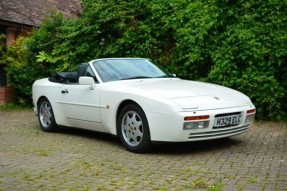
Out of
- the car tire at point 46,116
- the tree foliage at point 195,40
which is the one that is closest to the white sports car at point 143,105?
the car tire at point 46,116

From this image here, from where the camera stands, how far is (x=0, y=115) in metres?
11.8

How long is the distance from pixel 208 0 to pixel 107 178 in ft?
22.1

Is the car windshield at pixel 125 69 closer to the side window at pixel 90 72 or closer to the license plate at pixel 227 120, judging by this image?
the side window at pixel 90 72

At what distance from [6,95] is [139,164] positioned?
9.47 metres

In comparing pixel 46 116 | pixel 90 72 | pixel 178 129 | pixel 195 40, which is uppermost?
pixel 195 40

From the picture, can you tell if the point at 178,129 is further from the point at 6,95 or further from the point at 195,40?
the point at 6,95

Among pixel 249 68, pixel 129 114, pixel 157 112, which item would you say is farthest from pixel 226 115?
pixel 249 68

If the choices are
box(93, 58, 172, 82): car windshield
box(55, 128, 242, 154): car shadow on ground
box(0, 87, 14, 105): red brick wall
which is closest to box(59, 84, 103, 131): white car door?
box(93, 58, 172, 82): car windshield

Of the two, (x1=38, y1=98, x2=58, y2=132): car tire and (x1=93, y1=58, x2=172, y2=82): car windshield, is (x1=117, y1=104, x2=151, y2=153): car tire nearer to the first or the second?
(x1=93, y1=58, x2=172, y2=82): car windshield

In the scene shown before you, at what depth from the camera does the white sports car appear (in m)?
5.76

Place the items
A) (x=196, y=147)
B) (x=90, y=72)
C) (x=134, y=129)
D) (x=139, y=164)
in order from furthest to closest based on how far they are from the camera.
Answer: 1. (x=90, y=72)
2. (x=196, y=147)
3. (x=134, y=129)
4. (x=139, y=164)

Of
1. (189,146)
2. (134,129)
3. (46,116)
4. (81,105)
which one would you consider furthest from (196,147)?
(46,116)

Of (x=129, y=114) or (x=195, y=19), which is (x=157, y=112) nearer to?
(x=129, y=114)

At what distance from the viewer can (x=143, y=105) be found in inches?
236
